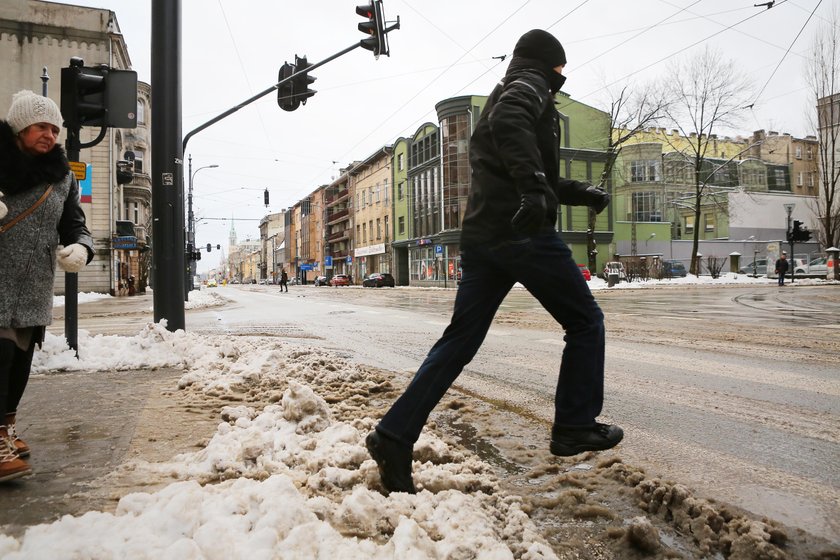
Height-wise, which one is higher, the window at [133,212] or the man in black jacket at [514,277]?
the window at [133,212]

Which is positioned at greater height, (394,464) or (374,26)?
(374,26)

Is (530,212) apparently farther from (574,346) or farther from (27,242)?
(27,242)

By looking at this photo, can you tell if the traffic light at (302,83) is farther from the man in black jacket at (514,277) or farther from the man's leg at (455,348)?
the man's leg at (455,348)

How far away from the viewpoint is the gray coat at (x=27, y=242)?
268 cm

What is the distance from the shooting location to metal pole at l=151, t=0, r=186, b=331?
6.43 meters

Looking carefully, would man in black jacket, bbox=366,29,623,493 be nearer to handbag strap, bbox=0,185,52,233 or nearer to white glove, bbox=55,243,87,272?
white glove, bbox=55,243,87,272

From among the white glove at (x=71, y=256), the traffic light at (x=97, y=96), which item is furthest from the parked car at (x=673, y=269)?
the white glove at (x=71, y=256)

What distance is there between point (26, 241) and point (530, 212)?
2418 millimetres

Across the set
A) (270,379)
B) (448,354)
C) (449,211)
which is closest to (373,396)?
(270,379)

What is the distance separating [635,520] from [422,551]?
816 millimetres

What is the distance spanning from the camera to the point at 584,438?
2.47 m

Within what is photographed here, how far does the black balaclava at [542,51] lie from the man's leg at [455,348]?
3.12ft

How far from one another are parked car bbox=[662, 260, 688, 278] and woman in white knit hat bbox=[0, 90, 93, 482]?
4376 centimetres

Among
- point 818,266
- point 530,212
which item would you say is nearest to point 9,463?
point 530,212
